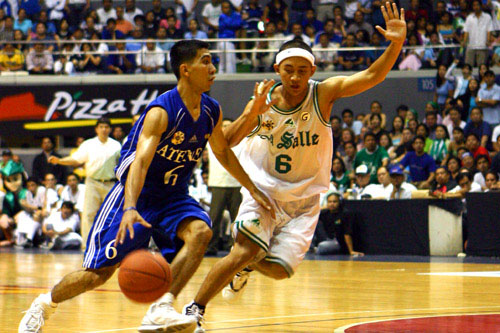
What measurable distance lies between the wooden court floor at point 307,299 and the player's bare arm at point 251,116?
1260mm

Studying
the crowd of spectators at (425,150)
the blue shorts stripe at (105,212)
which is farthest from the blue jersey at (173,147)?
the crowd of spectators at (425,150)

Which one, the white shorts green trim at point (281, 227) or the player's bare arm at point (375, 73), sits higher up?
the player's bare arm at point (375, 73)

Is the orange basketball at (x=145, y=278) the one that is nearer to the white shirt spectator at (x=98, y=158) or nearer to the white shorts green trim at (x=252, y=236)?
the white shorts green trim at (x=252, y=236)

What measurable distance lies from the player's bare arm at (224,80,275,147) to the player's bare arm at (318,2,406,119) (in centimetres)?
42

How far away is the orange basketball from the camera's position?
4.69m

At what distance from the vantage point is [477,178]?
13.5 m

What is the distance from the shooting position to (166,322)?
187 inches

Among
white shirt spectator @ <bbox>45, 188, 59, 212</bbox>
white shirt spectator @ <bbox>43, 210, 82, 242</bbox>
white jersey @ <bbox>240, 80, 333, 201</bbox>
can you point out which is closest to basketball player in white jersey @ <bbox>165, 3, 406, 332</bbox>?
white jersey @ <bbox>240, 80, 333, 201</bbox>

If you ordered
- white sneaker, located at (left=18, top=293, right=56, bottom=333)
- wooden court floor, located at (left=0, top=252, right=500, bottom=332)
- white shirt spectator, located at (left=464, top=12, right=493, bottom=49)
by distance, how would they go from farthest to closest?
white shirt spectator, located at (left=464, top=12, right=493, bottom=49), wooden court floor, located at (left=0, top=252, right=500, bottom=332), white sneaker, located at (left=18, top=293, right=56, bottom=333)

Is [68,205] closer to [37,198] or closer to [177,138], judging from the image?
[37,198]

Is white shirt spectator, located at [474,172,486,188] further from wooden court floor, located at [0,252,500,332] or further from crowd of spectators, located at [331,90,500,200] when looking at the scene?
wooden court floor, located at [0,252,500,332]

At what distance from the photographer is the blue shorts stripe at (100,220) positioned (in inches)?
199

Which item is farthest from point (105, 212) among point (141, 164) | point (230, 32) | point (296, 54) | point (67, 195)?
point (230, 32)

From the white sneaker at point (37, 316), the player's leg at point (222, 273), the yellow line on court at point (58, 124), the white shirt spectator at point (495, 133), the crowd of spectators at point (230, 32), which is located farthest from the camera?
the yellow line on court at point (58, 124)
